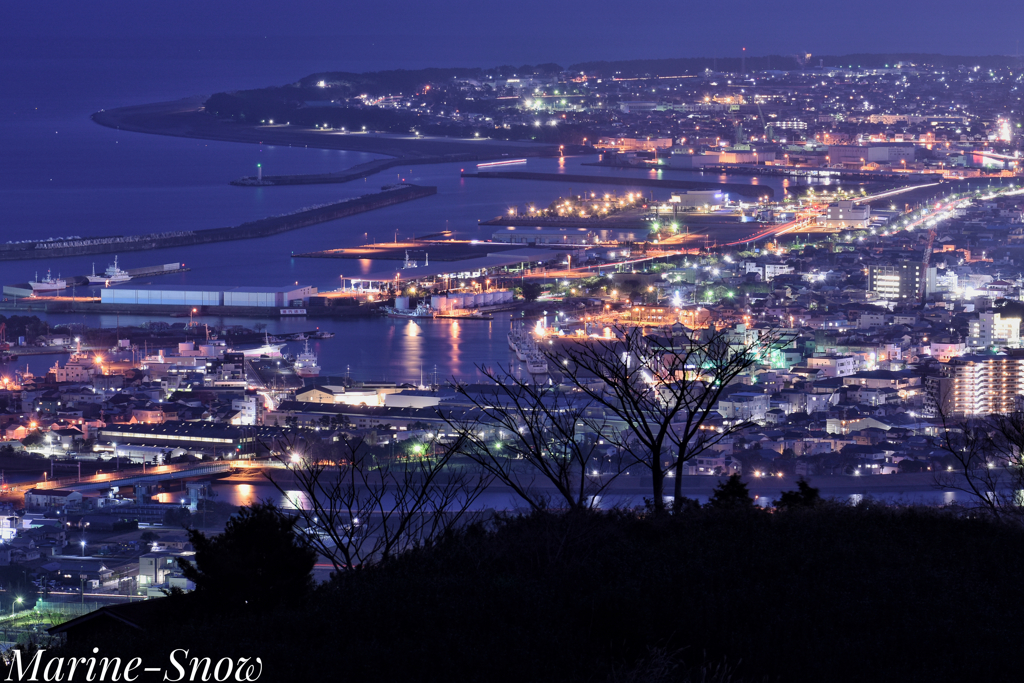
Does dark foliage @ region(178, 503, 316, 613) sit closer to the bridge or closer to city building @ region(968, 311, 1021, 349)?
the bridge

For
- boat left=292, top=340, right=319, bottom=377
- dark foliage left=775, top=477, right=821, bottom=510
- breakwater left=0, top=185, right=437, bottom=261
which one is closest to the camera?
dark foliage left=775, top=477, right=821, bottom=510

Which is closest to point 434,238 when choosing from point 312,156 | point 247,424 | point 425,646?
point 247,424

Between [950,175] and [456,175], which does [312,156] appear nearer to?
[456,175]

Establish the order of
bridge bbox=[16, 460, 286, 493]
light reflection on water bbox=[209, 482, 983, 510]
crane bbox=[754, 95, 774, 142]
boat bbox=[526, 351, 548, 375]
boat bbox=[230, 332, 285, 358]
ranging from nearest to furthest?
light reflection on water bbox=[209, 482, 983, 510] < bridge bbox=[16, 460, 286, 493] < boat bbox=[526, 351, 548, 375] < boat bbox=[230, 332, 285, 358] < crane bbox=[754, 95, 774, 142]

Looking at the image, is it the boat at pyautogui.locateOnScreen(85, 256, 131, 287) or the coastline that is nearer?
the boat at pyautogui.locateOnScreen(85, 256, 131, 287)

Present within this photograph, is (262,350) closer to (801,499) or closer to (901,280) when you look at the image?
(901,280)

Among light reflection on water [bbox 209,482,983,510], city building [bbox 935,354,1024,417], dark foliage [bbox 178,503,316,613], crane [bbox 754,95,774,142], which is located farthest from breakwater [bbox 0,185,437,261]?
dark foliage [bbox 178,503,316,613]
